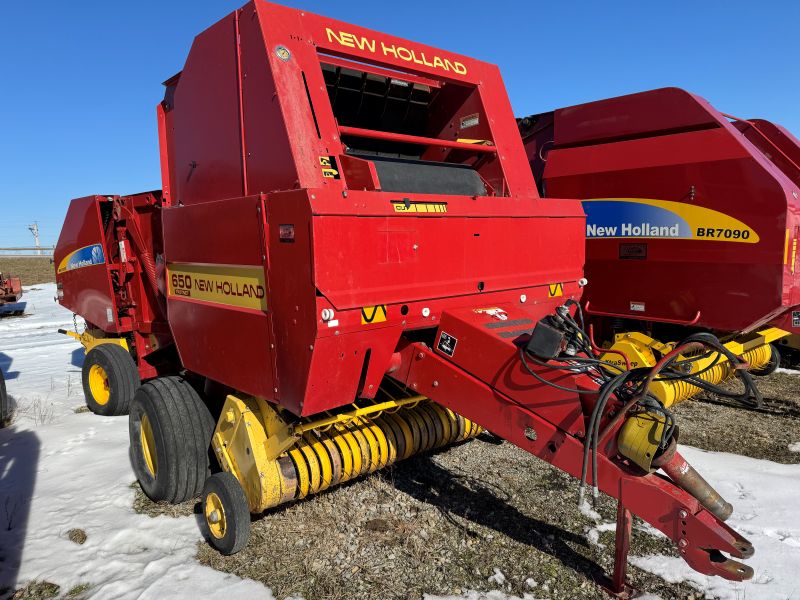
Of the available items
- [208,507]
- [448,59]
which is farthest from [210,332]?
[448,59]

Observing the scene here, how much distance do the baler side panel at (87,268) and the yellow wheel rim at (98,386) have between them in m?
0.50

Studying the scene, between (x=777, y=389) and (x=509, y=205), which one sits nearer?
(x=509, y=205)

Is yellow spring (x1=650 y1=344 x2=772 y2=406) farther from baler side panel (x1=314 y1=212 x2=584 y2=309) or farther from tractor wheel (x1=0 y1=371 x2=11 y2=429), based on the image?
tractor wheel (x1=0 y1=371 x2=11 y2=429)

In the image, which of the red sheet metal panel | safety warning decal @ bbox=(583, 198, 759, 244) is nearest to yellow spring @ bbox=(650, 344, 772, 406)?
the red sheet metal panel

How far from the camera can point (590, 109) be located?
5.57 metres

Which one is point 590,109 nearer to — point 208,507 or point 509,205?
point 509,205

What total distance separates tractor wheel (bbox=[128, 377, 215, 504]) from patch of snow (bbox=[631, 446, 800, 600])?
2635 millimetres

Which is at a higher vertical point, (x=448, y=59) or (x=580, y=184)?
(x=448, y=59)

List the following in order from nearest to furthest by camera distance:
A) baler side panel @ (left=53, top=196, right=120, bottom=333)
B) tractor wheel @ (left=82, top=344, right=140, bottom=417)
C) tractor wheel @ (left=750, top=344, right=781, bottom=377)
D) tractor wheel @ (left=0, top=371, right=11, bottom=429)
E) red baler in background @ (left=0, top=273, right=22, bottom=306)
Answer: tractor wheel @ (left=0, top=371, right=11, bottom=429), baler side panel @ (left=53, top=196, right=120, bottom=333), tractor wheel @ (left=82, top=344, right=140, bottom=417), tractor wheel @ (left=750, top=344, right=781, bottom=377), red baler in background @ (left=0, top=273, right=22, bottom=306)

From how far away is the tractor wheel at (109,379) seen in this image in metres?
5.21

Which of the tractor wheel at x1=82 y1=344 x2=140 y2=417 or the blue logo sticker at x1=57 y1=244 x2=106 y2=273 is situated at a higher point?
the blue logo sticker at x1=57 y1=244 x2=106 y2=273

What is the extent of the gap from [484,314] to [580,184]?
3.23 meters

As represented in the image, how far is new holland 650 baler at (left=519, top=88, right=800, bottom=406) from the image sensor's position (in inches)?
181

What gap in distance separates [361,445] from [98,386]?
3.53 metres
